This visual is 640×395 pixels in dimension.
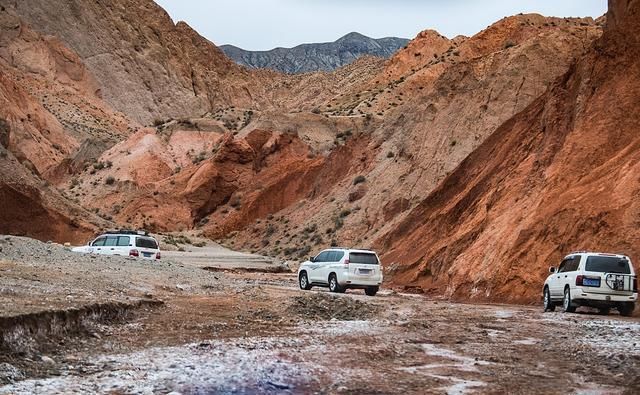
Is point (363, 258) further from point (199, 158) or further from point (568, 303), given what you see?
point (199, 158)

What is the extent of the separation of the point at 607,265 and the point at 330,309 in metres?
7.02

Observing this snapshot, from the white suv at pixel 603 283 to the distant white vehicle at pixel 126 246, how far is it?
17.3 meters

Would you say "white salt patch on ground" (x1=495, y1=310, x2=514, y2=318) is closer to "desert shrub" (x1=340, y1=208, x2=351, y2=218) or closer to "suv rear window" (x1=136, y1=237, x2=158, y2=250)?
"suv rear window" (x1=136, y1=237, x2=158, y2=250)

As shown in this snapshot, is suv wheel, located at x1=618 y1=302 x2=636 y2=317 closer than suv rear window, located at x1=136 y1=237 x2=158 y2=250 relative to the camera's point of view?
Yes

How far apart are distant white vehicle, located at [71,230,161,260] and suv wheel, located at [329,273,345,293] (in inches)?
337

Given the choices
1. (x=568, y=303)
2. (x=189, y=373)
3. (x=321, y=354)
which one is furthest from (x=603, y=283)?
(x=189, y=373)

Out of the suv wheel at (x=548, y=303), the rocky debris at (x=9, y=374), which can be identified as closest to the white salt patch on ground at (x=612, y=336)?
the suv wheel at (x=548, y=303)

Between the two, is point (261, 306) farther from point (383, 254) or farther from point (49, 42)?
point (49, 42)

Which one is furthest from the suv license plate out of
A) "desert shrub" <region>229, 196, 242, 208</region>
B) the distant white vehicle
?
"desert shrub" <region>229, 196, 242, 208</region>

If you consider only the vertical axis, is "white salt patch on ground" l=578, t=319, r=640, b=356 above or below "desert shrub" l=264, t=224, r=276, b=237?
below

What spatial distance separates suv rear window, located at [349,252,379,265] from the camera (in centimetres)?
2659

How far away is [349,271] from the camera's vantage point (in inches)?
1037

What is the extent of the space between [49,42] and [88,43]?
8248mm

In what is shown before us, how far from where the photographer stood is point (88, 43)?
372 feet
